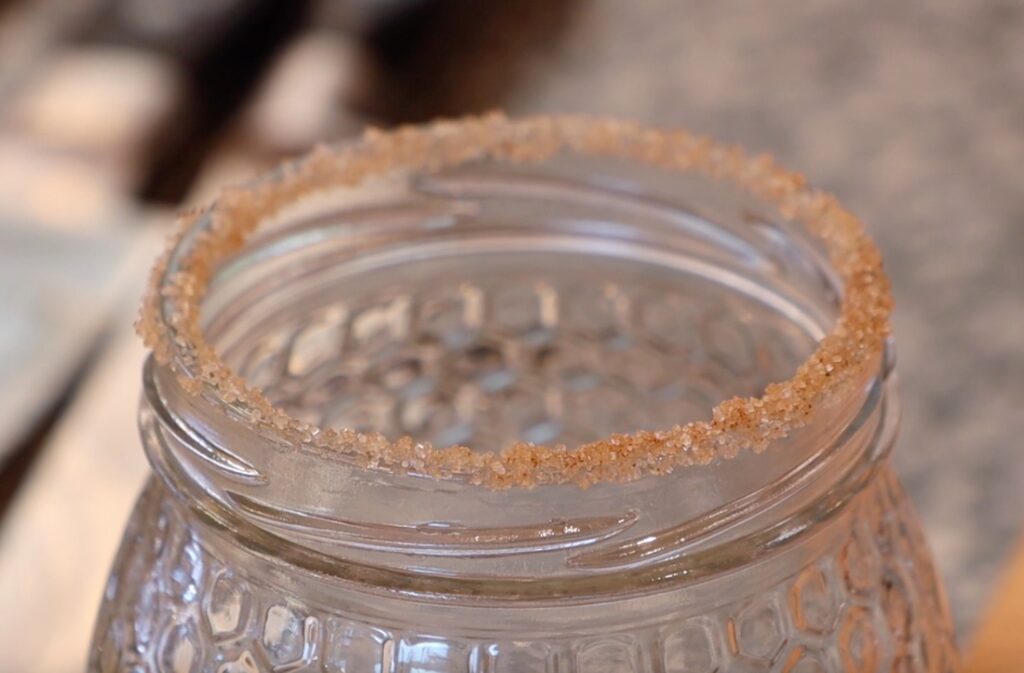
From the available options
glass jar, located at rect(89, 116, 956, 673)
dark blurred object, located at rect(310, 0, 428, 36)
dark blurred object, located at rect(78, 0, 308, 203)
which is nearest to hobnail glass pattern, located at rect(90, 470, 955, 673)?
glass jar, located at rect(89, 116, 956, 673)

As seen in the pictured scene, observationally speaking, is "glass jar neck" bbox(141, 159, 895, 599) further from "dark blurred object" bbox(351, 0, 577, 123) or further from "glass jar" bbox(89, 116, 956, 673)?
"dark blurred object" bbox(351, 0, 577, 123)

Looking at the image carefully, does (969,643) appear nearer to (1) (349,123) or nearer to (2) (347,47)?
(1) (349,123)

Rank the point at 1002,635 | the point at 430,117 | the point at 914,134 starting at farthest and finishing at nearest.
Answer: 1. the point at 430,117
2. the point at 914,134
3. the point at 1002,635

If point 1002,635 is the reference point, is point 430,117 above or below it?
above

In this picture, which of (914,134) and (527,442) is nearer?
(527,442)

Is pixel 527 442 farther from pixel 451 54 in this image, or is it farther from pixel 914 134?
pixel 451 54

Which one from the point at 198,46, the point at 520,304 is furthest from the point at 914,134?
the point at 520,304
